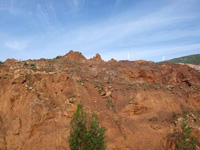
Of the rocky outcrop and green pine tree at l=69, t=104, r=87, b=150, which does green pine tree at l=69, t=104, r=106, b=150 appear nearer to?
green pine tree at l=69, t=104, r=87, b=150

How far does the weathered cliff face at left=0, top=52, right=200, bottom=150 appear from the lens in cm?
1270

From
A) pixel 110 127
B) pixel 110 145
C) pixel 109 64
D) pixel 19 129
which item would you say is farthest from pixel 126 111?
pixel 19 129

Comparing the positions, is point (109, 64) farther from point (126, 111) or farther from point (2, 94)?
point (2, 94)

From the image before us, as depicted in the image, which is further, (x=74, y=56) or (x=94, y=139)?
(x=74, y=56)

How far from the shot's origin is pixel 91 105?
48.3 ft

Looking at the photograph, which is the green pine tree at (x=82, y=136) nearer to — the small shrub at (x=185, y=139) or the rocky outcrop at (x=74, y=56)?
the small shrub at (x=185, y=139)

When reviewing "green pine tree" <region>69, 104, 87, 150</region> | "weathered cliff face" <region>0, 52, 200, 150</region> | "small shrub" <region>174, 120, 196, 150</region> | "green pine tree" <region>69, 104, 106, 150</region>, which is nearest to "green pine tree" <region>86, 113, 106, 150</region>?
"green pine tree" <region>69, 104, 106, 150</region>

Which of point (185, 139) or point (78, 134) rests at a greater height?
point (78, 134)

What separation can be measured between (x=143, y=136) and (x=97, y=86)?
233 inches

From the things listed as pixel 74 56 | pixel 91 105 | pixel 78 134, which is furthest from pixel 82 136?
pixel 74 56

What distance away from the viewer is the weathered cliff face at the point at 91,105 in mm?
12703

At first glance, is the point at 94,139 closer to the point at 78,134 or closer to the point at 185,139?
the point at 78,134

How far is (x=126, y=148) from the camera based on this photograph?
14.0m

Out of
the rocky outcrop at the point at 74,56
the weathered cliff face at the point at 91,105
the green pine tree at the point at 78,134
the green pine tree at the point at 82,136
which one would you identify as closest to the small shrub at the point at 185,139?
the weathered cliff face at the point at 91,105
